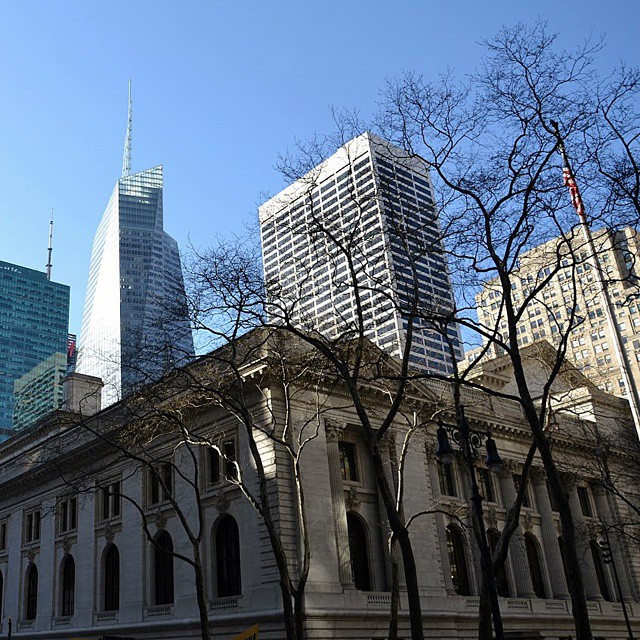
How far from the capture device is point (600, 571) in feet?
151

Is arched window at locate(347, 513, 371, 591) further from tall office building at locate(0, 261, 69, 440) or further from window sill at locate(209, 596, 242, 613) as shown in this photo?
tall office building at locate(0, 261, 69, 440)

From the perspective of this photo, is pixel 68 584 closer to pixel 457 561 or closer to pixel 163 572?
pixel 163 572

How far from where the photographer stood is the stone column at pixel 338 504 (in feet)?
102

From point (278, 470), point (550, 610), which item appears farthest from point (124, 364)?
point (550, 610)

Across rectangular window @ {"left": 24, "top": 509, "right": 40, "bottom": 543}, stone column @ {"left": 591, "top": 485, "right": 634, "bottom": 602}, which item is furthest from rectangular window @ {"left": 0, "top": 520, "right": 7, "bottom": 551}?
stone column @ {"left": 591, "top": 485, "right": 634, "bottom": 602}

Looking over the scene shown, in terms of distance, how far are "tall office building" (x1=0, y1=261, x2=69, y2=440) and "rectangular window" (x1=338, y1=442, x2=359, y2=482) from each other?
504 feet

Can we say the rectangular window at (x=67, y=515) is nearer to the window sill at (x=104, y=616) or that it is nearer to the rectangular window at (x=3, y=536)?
the window sill at (x=104, y=616)

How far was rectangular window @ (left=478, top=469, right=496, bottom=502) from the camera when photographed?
41231 millimetres

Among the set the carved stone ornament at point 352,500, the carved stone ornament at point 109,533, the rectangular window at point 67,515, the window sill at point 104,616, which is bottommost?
the window sill at point 104,616

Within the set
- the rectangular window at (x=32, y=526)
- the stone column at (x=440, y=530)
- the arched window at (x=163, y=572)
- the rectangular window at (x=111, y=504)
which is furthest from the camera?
the rectangular window at (x=32, y=526)

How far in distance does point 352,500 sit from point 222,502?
5.72 metres

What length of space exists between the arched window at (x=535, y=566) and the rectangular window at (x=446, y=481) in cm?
611

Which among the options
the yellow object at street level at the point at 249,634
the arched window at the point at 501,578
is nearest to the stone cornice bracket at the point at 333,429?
the arched window at the point at 501,578

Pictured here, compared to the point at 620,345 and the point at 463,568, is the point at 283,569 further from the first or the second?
the point at 463,568
